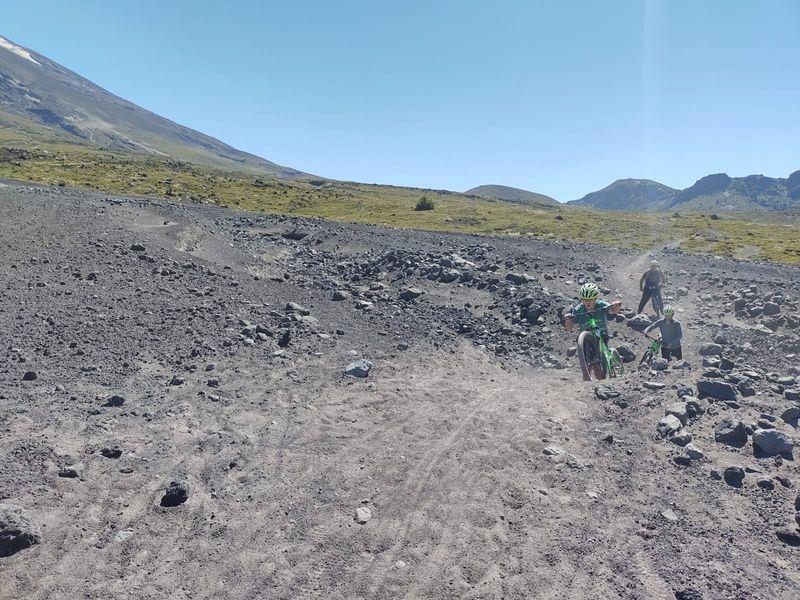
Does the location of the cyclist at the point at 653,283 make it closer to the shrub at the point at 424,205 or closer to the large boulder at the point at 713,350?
the large boulder at the point at 713,350

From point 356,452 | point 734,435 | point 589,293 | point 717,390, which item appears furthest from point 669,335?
point 356,452

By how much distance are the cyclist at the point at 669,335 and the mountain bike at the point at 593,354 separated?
2.43 metres

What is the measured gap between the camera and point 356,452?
787 cm

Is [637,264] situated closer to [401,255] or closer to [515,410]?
[401,255]

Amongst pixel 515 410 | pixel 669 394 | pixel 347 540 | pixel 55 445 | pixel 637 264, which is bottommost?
pixel 55 445

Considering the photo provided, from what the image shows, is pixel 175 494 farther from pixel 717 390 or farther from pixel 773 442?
pixel 717 390

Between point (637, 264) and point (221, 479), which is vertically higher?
point (637, 264)

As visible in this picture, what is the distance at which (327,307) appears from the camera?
1608cm

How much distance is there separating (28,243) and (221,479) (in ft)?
46.0

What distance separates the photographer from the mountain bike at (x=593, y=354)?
11156 mm

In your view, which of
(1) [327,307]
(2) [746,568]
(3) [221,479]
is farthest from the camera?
(1) [327,307]

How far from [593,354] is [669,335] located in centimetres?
316

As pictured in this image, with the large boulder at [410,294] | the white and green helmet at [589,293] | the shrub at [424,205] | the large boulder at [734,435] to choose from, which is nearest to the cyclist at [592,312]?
the white and green helmet at [589,293]

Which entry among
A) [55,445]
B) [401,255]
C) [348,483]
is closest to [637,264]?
[401,255]
